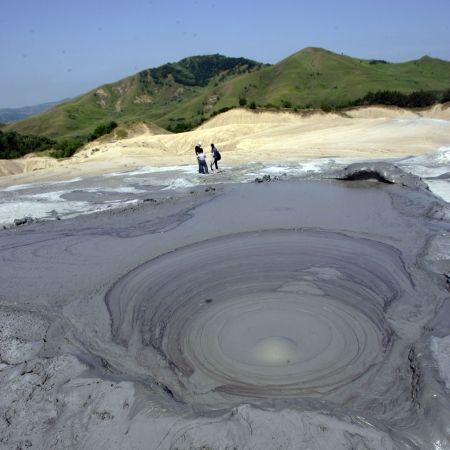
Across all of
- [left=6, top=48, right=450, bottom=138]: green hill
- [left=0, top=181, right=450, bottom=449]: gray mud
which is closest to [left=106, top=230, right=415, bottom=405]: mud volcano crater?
[left=0, top=181, right=450, bottom=449]: gray mud

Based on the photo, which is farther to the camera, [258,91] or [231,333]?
[258,91]

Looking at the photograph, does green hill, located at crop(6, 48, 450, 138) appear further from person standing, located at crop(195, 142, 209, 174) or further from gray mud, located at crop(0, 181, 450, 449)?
gray mud, located at crop(0, 181, 450, 449)

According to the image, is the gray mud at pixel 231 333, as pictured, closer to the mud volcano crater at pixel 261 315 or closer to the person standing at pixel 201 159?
the mud volcano crater at pixel 261 315

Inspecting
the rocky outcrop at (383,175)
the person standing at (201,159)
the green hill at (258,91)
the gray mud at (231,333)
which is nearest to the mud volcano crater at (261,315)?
the gray mud at (231,333)

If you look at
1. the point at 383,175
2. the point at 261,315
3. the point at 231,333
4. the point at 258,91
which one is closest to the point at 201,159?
the point at 383,175

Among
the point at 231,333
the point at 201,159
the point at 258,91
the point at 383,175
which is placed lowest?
the point at 231,333

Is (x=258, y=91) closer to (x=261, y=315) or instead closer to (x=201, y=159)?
(x=201, y=159)

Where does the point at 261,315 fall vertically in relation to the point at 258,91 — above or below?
below
